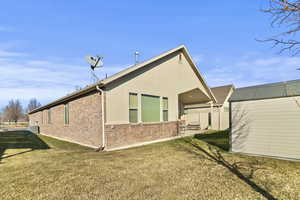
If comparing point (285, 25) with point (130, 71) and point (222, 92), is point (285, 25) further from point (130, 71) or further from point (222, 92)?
point (222, 92)

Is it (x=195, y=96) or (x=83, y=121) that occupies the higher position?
(x=195, y=96)

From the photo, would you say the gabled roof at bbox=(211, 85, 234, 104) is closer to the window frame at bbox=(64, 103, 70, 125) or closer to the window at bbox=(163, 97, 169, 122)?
the window at bbox=(163, 97, 169, 122)

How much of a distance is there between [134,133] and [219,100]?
15.1 m

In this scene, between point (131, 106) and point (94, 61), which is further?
point (94, 61)

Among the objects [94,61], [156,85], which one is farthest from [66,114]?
[156,85]

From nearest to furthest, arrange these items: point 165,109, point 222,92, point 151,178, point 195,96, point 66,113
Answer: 1. point 151,178
2. point 165,109
3. point 66,113
4. point 195,96
5. point 222,92

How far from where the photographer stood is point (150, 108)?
10711 mm

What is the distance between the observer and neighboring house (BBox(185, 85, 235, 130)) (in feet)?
61.5

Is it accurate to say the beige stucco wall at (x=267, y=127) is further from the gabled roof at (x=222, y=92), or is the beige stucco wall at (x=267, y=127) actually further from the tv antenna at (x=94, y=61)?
the gabled roof at (x=222, y=92)

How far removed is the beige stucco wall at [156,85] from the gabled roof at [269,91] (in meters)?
4.99

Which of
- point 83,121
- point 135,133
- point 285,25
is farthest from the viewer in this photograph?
point 83,121

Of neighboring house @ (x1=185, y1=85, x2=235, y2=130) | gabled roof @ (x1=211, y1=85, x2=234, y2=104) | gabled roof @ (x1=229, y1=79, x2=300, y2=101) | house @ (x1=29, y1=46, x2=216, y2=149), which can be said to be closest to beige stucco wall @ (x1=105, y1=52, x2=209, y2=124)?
house @ (x1=29, y1=46, x2=216, y2=149)

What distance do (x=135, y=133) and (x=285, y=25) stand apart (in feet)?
25.7

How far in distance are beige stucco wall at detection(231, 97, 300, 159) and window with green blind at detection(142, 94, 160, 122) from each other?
487 cm
